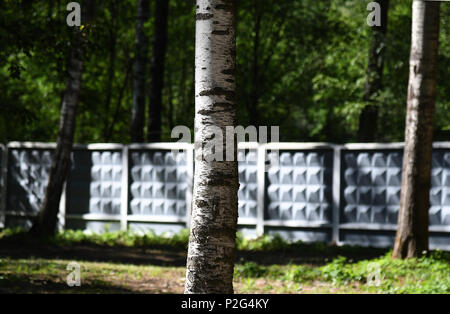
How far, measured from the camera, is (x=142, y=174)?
14.8 m

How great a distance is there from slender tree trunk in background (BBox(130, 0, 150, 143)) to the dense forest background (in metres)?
1.21

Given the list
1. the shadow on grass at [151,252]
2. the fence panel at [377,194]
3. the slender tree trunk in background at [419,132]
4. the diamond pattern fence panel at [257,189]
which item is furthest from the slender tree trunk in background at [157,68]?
the slender tree trunk in background at [419,132]

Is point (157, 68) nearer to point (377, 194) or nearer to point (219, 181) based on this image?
→ point (377, 194)

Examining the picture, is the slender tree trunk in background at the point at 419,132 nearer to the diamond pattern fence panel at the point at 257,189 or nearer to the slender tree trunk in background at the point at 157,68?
the diamond pattern fence panel at the point at 257,189

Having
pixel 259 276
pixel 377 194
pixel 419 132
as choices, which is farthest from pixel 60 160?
pixel 419 132

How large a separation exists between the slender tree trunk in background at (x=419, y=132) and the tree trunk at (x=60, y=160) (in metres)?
6.84

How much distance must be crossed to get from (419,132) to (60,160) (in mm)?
7422

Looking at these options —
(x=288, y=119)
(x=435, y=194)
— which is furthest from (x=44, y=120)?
(x=435, y=194)

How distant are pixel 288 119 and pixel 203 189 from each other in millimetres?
21278

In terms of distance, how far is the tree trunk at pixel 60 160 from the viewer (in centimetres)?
1352

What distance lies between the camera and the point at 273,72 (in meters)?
26.8

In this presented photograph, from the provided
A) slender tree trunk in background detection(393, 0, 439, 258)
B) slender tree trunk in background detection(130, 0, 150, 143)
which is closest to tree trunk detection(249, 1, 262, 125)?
slender tree trunk in background detection(130, 0, 150, 143)

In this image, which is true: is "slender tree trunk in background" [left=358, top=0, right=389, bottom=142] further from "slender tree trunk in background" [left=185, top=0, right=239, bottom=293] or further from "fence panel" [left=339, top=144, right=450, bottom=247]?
"slender tree trunk in background" [left=185, top=0, right=239, bottom=293]

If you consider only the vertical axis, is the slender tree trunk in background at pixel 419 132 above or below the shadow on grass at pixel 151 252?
above
